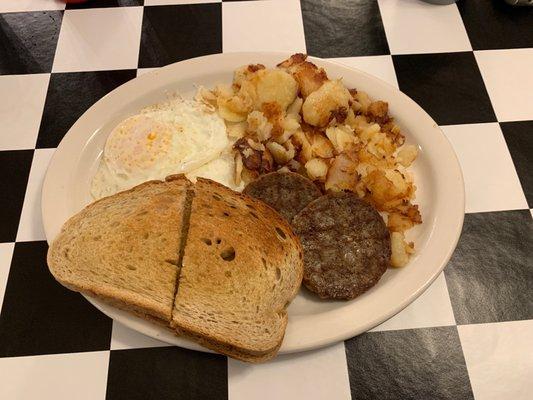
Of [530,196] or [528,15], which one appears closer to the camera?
[530,196]

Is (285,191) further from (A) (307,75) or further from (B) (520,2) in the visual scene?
(B) (520,2)

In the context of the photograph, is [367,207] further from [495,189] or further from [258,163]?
[495,189]

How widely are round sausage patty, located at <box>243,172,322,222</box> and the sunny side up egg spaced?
17 cm

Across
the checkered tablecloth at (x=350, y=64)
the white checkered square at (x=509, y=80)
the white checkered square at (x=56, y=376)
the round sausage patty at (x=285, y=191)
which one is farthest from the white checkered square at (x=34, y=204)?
the white checkered square at (x=509, y=80)

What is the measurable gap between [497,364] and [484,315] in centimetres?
19

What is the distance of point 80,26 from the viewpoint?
271cm

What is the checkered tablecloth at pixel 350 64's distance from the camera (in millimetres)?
1707

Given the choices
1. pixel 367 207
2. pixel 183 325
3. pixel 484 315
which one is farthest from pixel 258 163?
pixel 484 315

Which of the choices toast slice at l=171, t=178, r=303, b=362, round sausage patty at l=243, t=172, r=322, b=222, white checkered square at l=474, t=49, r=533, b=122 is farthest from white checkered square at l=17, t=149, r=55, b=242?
white checkered square at l=474, t=49, r=533, b=122

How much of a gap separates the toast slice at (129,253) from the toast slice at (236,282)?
55mm

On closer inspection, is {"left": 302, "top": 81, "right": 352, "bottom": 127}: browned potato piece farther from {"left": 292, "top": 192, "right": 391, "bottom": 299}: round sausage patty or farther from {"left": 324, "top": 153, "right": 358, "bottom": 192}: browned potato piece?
{"left": 292, "top": 192, "right": 391, "bottom": 299}: round sausage patty

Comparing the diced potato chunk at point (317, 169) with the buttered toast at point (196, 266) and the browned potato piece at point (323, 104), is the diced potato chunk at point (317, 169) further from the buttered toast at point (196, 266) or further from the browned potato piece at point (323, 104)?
the buttered toast at point (196, 266)

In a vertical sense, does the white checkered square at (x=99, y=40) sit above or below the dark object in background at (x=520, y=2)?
below

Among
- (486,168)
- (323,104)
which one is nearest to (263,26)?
(323,104)
